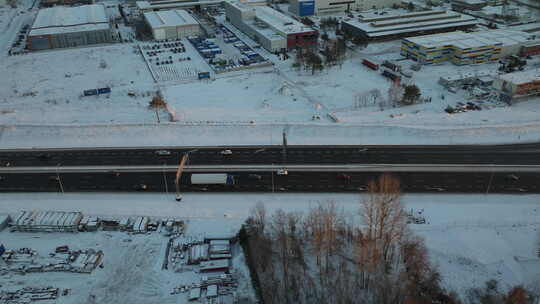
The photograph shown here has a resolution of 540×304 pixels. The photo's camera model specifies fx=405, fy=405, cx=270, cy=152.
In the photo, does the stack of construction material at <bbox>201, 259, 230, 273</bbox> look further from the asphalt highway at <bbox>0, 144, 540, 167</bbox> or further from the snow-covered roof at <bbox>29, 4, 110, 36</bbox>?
the snow-covered roof at <bbox>29, 4, 110, 36</bbox>

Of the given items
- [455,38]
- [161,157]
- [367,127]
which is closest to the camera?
[161,157]

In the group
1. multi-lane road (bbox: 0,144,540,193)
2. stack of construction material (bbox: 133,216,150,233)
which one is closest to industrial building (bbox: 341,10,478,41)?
multi-lane road (bbox: 0,144,540,193)

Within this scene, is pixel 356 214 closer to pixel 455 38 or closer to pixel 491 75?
pixel 491 75

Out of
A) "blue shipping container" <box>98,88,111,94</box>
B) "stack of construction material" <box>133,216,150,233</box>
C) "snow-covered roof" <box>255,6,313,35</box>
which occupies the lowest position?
"stack of construction material" <box>133,216,150,233</box>

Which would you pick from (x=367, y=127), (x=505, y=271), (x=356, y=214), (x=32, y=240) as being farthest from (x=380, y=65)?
(x=32, y=240)

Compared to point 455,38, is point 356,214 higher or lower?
lower

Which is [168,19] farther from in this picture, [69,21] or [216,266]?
[216,266]

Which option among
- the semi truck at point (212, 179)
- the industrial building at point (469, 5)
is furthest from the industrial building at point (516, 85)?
the industrial building at point (469, 5)
